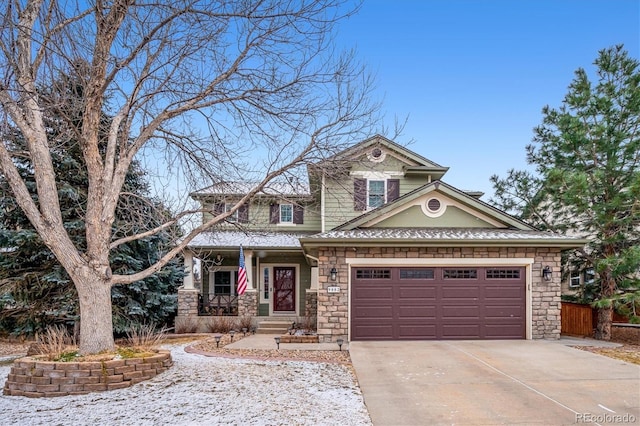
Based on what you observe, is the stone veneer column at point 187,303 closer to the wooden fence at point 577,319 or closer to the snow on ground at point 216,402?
the snow on ground at point 216,402

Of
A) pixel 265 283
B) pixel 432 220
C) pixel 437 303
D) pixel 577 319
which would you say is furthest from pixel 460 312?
pixel 265 283

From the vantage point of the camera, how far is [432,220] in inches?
530

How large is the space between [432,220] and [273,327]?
21.1 ft

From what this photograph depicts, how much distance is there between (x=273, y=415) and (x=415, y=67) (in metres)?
10.9

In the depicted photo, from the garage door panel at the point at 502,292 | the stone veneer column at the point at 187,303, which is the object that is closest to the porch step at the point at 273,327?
A: the stone veneer column at the point at 187,303

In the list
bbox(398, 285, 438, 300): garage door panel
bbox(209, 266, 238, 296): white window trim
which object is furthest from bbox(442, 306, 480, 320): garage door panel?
bbox(209, 266, 238, 296): white window trim

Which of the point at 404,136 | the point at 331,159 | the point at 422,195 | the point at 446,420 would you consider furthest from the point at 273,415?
the point at 422,195

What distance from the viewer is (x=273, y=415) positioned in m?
5.79

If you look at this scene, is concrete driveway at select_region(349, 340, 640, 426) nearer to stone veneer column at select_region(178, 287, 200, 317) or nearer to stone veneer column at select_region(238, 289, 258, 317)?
stone veneer column at select_region(238, 289, 258, 317)

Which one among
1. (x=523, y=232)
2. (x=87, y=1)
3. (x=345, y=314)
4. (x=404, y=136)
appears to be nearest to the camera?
(x=87, y=1)

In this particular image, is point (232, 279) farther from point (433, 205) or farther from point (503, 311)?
point (503, 311)

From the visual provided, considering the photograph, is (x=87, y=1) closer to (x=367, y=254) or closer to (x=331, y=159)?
(x=331, y=159)

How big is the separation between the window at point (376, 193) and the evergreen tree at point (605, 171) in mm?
5537

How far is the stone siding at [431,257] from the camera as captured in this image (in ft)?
39.7
